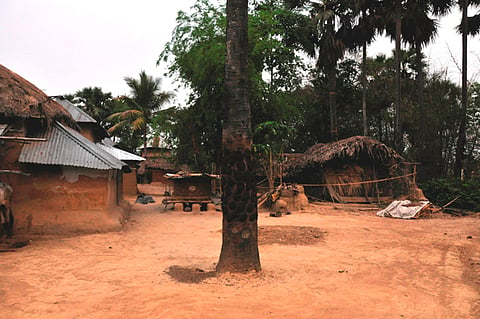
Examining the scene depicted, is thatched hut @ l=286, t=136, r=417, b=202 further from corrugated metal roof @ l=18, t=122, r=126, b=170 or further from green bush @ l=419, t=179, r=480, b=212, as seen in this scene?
corrugated metal roof @ l=18, t=122, r=126, b=170

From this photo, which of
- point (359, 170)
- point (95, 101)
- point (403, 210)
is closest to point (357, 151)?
point (359, 170)

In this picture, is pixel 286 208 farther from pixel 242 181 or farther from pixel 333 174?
pixel 242 181

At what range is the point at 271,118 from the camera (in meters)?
19.5

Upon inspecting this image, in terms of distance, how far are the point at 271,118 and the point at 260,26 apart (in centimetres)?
445

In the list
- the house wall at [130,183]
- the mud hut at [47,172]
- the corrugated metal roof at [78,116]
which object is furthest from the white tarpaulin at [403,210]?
the house wall at [130,183]

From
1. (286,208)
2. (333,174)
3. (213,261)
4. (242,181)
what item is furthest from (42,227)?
(333,174)

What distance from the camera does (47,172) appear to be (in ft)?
31.2

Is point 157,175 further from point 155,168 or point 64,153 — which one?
point 64,153

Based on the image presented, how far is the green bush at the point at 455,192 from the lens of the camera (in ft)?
47.6

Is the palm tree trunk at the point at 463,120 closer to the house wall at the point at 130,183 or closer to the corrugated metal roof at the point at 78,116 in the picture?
the corrugated metal roof at the point at 78,116

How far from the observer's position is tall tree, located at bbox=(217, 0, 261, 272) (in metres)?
5.75

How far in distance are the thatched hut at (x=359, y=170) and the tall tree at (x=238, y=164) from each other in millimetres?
10889

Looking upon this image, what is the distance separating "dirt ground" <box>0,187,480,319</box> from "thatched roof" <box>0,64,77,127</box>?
3.03m

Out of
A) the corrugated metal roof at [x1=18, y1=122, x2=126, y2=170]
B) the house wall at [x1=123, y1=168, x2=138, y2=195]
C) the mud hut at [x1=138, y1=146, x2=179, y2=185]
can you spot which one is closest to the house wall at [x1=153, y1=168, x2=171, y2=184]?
the mud hut at [x1=138, y1=146, x2=179, y2=185]
